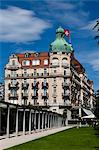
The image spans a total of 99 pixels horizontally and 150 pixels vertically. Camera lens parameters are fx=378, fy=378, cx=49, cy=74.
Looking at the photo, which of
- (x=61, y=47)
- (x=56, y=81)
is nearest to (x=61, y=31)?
(x=61, y=47)

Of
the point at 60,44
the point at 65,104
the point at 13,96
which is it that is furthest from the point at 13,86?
the point at 60,44

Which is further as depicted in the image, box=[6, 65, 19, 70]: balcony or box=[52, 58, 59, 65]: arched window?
box=[6, 65, 19, 70]: balcony

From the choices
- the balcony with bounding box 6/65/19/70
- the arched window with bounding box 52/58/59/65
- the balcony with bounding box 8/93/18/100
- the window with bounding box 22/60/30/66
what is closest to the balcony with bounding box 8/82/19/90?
the balcony with bounding box 8/93/18/100

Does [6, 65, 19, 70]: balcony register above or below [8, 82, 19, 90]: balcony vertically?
Result: above

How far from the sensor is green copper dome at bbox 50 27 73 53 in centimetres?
11291

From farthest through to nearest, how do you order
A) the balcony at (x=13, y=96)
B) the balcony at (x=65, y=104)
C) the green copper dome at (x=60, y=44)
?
1. the green copper dome at (x=60, y=44)
2. the balcony at (x=13, y=96)
3. the balcony at (x=65, y=104)

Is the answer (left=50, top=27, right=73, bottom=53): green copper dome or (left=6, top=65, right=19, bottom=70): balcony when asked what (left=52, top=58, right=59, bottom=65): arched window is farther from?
(left=6, top=65, right=19, bottom=70): balcony

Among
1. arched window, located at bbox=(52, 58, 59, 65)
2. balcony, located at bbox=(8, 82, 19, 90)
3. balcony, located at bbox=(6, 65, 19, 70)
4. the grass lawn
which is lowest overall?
the grass lawn

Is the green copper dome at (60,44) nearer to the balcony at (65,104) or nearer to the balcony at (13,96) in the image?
the balcony at (65,104)

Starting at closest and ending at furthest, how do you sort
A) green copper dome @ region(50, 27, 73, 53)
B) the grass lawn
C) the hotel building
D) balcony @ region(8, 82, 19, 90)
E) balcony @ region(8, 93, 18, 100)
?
the grass lawn → the hotel building → balcony @ region(8, 93, 18, 100) → green copper dome @ region(50, 27, 73, 53) → balcony @ region(8, 82, 19, 90)

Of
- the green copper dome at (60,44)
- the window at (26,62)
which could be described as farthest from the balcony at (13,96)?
the green copper dome at (60,44)

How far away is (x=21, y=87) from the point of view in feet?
374

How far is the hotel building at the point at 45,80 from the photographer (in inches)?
4294

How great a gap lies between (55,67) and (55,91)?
277 inches
